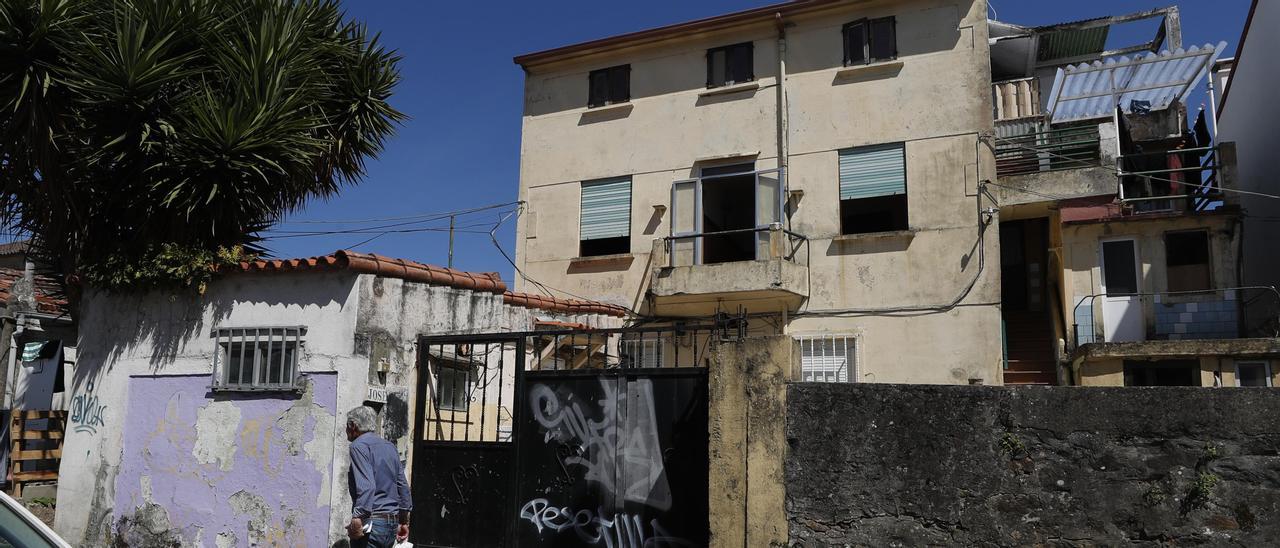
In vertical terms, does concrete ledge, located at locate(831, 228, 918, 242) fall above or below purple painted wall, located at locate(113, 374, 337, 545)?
above

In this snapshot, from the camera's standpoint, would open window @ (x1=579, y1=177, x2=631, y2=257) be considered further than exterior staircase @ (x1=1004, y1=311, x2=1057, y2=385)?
Yes

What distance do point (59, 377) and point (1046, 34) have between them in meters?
18.3

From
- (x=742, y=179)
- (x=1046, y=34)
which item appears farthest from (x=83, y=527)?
(x=1046, y=34)

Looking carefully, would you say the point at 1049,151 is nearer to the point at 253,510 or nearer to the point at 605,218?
the point at 605,218

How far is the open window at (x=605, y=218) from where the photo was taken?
669 inches

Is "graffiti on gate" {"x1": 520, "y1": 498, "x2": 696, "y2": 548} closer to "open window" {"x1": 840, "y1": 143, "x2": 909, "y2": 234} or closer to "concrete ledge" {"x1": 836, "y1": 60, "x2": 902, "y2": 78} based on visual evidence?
"open window" {"x1": 840, "y1": 143, "x2": 909, "y2": 234}

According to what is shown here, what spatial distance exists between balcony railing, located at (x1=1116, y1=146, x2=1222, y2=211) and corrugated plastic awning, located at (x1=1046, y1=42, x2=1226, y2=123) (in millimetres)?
1220

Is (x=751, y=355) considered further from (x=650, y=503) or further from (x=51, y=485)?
(x=51, y=485)

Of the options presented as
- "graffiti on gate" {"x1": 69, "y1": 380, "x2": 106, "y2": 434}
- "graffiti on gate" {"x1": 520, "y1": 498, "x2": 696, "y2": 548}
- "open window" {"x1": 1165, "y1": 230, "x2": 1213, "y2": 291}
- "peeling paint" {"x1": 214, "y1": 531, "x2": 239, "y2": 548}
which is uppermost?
"open window" {"x1": 1165, "y1": 230, "x2": 1213, "y2": 291}

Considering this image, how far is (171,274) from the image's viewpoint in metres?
9.18

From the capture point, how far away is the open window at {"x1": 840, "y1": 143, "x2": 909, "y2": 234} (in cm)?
1521

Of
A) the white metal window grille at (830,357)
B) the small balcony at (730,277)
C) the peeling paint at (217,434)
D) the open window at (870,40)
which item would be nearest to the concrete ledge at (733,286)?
the small balcony at (730,277)

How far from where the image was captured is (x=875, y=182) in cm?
1534

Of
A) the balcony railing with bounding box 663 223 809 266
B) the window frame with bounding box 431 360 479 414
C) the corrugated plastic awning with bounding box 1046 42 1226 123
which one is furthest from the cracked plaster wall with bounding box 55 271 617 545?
the corrugated plastic awning with bounding box 1046 42 1226 123
